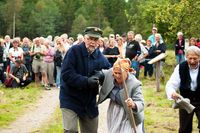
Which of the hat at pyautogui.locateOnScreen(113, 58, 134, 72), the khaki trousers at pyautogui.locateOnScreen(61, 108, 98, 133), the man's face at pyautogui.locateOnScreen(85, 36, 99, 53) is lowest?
the khaki trousers at pyautogui.locateOnScreen(61, 108, 98, 133)

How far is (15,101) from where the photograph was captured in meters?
13.7

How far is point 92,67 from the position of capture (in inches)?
262

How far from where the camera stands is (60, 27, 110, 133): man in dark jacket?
6.40 meters

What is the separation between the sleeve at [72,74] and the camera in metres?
6.36

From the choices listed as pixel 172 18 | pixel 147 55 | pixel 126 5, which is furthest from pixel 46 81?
pixel 126 5

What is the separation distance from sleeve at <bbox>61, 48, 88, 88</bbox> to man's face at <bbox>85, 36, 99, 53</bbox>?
8.3 inches

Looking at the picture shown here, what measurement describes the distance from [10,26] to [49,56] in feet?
265

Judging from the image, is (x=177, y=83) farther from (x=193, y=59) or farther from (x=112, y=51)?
(x=112, y=51)

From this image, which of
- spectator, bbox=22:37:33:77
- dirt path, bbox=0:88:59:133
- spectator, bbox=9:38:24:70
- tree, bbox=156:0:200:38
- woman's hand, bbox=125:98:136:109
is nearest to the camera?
woman's hand, bbox=125:98:136:109

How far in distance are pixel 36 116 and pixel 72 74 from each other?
5557mm

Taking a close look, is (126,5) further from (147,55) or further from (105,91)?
(105,91)

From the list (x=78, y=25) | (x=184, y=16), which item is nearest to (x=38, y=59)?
(x=184, y=16)

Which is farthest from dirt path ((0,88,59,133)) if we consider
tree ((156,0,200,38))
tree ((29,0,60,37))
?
tree ((29,0,60,37))

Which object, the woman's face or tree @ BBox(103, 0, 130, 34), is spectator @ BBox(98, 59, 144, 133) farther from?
tree @ BBox(103, 0, 130, 34)
